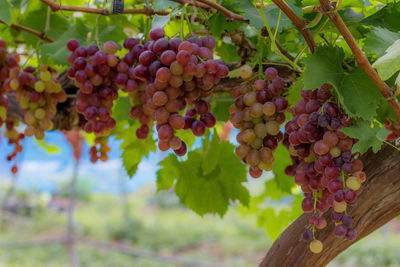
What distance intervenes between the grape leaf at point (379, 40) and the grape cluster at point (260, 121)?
116 mm

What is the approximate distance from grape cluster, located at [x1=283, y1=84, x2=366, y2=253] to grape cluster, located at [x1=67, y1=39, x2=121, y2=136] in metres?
0.29

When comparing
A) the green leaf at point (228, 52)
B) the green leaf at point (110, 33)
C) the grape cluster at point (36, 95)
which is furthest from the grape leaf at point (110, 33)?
the green leaf at point (228, 52)

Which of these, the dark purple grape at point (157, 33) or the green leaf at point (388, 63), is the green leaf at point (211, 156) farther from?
the green leaf at point (388, 63)

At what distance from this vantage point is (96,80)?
69 cm

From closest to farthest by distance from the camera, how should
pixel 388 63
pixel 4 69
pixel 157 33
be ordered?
pixel 388 63 → pixel 157 33 → pixel 4 69

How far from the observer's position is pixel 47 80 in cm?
79

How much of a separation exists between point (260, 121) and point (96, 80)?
0.85 ft

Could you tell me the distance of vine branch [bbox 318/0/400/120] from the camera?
484 millimetres

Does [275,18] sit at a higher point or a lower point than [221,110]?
higher

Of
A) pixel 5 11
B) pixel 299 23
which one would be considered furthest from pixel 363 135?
pixel 5 11

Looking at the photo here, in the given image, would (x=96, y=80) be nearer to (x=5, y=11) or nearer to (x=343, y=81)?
(x=5, y=11)

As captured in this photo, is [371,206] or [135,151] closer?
[371,206]

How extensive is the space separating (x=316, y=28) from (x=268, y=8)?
74 millimetres

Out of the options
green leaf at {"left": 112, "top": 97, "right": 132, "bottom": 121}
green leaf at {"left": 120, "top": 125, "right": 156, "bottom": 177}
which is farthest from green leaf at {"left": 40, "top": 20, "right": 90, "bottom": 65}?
green leaf at {"left": 120, "top": 125, "right": 156, "bottom": 177}
